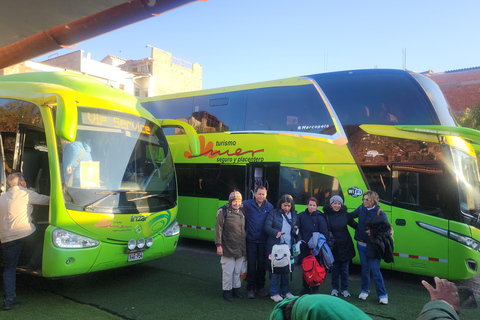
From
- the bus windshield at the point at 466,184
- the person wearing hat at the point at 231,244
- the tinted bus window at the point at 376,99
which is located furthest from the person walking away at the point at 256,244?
the bus windshield at the point at 466,184

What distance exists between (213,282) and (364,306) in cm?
265

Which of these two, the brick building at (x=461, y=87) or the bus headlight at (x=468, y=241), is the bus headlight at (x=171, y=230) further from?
the brick building at (x=461, y=87)

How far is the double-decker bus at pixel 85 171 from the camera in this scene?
517cm

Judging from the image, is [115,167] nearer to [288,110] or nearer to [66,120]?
[66,120]

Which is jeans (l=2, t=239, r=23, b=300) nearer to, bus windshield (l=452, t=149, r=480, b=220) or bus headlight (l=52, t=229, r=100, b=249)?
bus headlight (l=52, t=229, r=100, b=249)

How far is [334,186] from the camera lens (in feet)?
24.7

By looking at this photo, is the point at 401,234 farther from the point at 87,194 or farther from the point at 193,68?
the point at 193,68

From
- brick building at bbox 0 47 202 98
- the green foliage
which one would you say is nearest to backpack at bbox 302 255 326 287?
the green foliage

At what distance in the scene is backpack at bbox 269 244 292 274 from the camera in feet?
18.3

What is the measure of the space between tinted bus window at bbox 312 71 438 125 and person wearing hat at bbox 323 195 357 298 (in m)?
2.23

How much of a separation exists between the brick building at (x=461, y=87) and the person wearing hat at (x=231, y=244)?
90.5 ft

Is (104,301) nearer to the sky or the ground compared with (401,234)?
nearer to the ground

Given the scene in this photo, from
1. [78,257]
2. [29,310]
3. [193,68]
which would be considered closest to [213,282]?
[78,257]

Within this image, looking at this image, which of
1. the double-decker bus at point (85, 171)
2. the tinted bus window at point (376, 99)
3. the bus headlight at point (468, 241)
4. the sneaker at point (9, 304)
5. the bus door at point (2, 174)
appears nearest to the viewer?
the sneaker at point (9, 304)
